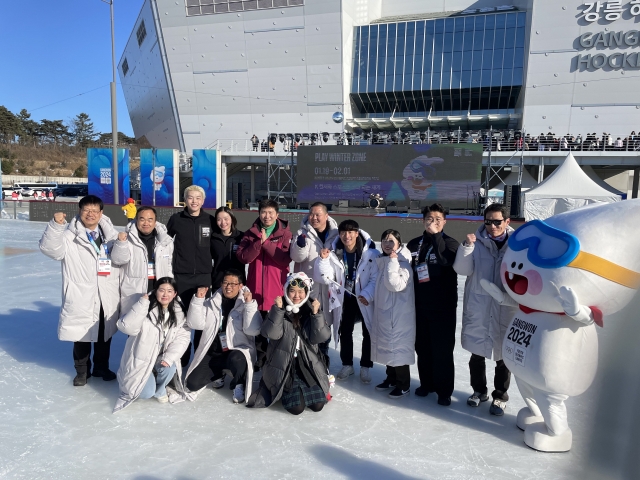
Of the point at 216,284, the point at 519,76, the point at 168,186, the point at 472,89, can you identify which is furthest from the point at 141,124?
the point at 216,284

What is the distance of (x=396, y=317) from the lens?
3.41 meters

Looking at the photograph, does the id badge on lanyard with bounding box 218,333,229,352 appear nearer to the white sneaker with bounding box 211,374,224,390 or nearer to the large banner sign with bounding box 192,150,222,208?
the white sneaker with bounding box 211,374,224,390

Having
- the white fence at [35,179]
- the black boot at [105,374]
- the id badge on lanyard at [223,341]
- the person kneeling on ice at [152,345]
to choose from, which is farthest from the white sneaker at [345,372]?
the white fence at [35,179]

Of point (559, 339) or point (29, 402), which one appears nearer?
point (559, 339)

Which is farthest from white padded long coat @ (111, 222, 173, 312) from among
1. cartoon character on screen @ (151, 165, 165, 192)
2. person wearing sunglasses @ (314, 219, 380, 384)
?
cartoon character on screen @ (151, 165, 165, 192)

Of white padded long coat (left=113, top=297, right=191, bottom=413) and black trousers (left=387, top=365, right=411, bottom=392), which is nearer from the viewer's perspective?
white padded long coat (left=113, top=297, right=191, bottom=413)

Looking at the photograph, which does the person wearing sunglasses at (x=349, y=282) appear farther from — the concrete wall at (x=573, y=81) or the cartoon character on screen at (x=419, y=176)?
the concrete wall at (x=573, y=81)

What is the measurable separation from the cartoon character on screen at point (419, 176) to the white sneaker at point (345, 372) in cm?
1406

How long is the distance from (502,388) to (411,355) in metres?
0.70

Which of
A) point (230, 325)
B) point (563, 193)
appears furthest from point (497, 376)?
point (563, 193)

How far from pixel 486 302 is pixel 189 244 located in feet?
7.83

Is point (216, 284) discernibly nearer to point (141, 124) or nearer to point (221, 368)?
point (221, 368)

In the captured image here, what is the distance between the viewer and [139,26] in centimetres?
3556

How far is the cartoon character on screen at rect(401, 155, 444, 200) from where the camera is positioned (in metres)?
17.1
